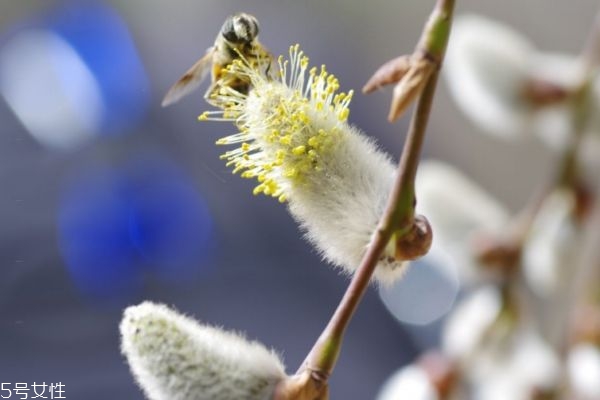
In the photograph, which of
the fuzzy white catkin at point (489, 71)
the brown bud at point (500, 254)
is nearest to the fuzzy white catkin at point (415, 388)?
the brown bud at point (500, 254)

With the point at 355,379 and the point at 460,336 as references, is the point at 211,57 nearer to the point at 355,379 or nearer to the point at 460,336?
the point at 460,336

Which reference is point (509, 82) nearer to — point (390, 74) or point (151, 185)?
point (390, 74)

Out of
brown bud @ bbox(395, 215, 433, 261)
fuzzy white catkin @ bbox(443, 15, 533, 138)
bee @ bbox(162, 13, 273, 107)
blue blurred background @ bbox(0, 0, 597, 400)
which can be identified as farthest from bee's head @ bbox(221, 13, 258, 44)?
blue blurred background @ bbox(0, 0, 597, 400)

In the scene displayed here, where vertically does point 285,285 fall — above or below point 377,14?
below

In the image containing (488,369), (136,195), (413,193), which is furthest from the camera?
(136,195)

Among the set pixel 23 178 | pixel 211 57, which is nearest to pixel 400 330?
pixel 23 178

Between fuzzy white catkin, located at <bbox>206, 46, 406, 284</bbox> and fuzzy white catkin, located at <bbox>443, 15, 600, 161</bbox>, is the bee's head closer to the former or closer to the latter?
fuzzy white catkin, located at <bbox>206, 46, 406, 284</bbox>
